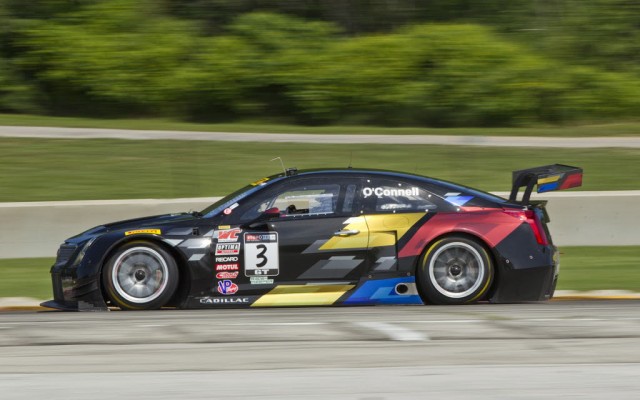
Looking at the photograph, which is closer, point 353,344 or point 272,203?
point 353,344

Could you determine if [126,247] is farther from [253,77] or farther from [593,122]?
[593,122]

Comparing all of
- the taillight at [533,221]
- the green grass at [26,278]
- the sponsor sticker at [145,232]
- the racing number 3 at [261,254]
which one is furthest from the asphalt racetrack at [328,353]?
the green grass at [26,278]

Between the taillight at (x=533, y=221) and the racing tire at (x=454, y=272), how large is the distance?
427 mm

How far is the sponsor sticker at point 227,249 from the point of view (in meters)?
8.77

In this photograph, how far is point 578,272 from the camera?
1124 centimetres

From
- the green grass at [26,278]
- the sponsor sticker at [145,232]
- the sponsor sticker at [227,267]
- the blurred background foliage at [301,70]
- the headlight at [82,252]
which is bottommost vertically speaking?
the green grass at [26,278]

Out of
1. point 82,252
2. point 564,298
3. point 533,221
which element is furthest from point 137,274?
point 564,298

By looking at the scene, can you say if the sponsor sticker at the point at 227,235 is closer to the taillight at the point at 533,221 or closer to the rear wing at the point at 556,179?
the taillight at the point at 533,221

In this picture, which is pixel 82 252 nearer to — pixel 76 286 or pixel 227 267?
pixel 76 286

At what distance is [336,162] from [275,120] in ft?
17.6

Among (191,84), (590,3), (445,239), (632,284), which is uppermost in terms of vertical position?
(590,3)

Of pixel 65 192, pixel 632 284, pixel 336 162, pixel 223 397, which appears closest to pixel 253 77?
pixel 336 162

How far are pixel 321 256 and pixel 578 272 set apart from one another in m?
3.71

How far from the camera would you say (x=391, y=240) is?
8.83m
